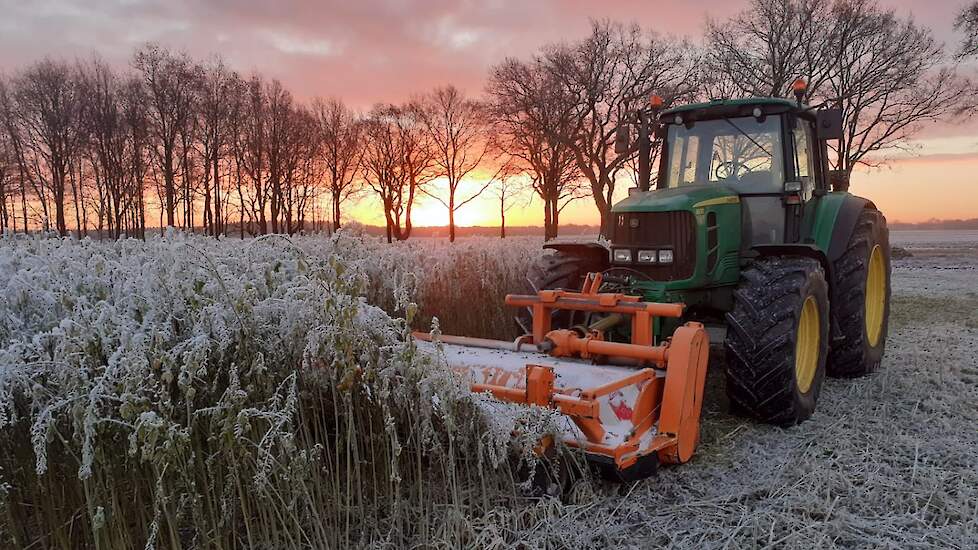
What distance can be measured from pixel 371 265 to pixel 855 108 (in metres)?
26.2

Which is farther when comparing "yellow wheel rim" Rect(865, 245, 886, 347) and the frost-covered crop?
"yellow wheel rim" Rect(865, 245, 886, 347)

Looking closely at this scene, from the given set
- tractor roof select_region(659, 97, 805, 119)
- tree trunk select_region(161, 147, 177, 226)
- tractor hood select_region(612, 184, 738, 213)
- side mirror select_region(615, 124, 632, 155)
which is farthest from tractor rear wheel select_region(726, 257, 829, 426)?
tree trunk select_region(161, 147, 177, 226)

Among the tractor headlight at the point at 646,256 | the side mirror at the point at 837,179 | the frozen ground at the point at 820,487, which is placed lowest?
the frozen ground at the point at 820,487

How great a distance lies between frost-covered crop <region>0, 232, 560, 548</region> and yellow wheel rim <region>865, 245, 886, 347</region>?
4.73 m

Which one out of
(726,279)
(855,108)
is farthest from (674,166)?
(855,108)

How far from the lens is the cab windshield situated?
5.28m

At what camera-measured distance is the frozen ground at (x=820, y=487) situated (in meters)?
3.00

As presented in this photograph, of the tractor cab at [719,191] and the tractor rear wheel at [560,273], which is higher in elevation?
the tractor cab at [719,191]

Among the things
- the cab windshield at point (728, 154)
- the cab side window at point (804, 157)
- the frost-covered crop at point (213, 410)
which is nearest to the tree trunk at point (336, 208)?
the cab windshield at point (728, 154)

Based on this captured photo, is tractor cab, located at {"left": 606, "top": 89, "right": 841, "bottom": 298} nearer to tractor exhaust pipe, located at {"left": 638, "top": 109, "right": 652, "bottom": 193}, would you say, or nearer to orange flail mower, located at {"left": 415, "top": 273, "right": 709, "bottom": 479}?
tractor exhaust pipe, located at {"left": 638, "top": 109, "right": 652, "bottom": 193}

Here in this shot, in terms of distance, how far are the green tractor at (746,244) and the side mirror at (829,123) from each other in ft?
0.04

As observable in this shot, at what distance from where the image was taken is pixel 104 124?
110 feet

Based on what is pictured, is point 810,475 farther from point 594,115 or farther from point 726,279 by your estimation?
point 594,115

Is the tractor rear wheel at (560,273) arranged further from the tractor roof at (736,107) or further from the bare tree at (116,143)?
the bare tree at (116,143)
